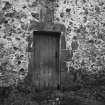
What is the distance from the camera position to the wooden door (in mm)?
6363

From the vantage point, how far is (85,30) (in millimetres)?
6809

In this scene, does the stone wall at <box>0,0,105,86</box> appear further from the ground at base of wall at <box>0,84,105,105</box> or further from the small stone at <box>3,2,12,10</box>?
the ground at base of wall at <box>0,84,105,105</box>

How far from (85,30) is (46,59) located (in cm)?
153

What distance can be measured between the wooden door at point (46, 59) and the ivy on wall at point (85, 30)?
0.45 meters

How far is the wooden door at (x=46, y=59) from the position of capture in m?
6.36

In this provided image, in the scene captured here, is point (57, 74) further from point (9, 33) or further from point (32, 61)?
point (9, 33)

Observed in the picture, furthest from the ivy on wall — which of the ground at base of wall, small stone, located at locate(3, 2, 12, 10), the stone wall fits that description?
small stone, located at locate(3, 2, 12, 10)

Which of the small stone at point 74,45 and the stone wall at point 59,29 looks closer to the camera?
the stone wall at point 59,29

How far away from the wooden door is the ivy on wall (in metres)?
0.45

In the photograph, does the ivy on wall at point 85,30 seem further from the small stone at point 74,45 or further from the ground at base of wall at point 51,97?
the ground at base of wall at point 51,97

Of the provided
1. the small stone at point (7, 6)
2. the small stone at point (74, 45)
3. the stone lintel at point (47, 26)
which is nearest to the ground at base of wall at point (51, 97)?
the small stone at point (74, 45)

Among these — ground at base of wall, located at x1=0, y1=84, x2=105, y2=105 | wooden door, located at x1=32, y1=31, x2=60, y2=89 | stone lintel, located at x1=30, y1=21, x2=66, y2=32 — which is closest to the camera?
ground at base of wall, located at x1=0, y1=84, x2=105, y2=105

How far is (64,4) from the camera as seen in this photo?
21.7ft

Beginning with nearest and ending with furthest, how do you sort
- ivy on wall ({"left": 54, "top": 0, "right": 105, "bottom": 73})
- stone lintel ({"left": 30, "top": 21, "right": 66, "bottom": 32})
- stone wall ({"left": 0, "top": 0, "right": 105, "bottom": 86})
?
1. stone wall ({"left": 0, "top": 0, "right": 105, "bottom": 86})
2. stone lintel ({"left": 30, "top": 21, "right": 66, "bottom": 32})
3. ivy on wall ({"left": 54, "top": 0, "right": 105, "bottom": 73})
